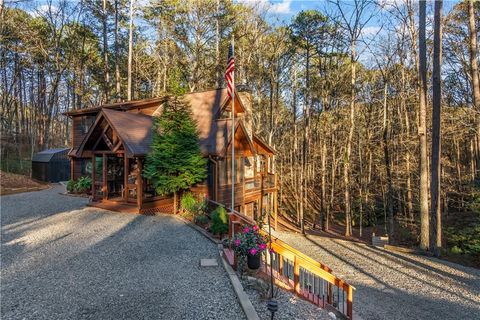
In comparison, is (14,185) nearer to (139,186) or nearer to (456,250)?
(139,186)

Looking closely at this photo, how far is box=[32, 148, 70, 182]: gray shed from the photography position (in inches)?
874

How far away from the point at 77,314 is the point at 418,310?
7.66 metres

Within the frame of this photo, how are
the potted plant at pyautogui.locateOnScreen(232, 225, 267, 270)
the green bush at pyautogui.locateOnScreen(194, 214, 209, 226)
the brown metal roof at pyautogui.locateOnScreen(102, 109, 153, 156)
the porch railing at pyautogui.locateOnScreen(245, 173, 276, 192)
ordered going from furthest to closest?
the porch railing at pyautogui.locateOnScreen(245, 173, 276, 192) < the brown metal roof at pyautogui.locateOnScreen(102, 109, 153, 156) < the green bush at pyautogui.locateOnScreen(194, 214, 209, 226) < the potted plant at pyautogui.locateOnScreen(232, 225, 267, 270)

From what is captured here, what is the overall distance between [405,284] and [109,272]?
8387 mm

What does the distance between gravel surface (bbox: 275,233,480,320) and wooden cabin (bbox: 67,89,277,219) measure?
578 cm

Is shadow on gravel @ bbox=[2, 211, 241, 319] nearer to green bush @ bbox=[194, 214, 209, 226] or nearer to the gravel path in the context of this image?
the gravel path

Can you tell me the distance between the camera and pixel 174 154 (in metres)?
11.5

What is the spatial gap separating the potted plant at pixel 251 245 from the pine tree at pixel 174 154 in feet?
20.5

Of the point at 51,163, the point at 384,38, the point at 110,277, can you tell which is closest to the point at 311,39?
the point at 384,38

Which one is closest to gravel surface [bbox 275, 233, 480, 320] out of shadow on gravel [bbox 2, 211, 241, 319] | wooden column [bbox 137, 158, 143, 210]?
shadow on gravel [bbox 2, 211, 241, 319]

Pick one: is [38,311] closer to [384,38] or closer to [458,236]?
[458,236]

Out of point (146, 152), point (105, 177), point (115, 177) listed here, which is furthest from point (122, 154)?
point (115, 177)

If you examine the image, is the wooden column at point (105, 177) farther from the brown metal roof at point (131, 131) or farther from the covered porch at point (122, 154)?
the brown metal roof at point (131, 131)

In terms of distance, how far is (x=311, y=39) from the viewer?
21.4 m
